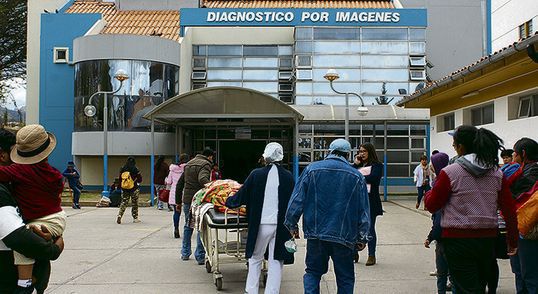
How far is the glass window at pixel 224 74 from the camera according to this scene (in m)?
27.3

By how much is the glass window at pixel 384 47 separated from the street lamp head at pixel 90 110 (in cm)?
1196

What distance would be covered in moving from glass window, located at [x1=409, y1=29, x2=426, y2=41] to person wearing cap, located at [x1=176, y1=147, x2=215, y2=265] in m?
18.7

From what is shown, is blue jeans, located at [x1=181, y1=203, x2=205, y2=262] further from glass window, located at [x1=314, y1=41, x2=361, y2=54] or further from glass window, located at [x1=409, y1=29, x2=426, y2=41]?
glass window, located at [x1=409, y1=29, x2=426, y2=41]

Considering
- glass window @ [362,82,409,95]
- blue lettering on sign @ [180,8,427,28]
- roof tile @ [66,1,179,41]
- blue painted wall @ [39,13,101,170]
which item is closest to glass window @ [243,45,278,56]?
blue lettering on sign @ [180,8,427,28]

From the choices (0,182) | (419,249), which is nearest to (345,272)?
(0,182)

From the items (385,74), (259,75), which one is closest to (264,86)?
(259,75)

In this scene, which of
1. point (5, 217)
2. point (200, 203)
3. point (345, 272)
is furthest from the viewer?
point (200, 203)

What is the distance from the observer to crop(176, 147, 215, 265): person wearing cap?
890 cm

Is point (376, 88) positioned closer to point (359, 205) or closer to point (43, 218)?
point (359, 205)

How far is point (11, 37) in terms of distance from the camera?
34.1m

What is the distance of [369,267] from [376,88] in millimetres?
18111

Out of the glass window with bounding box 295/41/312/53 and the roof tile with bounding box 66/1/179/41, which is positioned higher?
the roof tile with bounding box 66/1/179/41

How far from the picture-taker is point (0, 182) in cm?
385

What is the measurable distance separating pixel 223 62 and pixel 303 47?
4052mm
